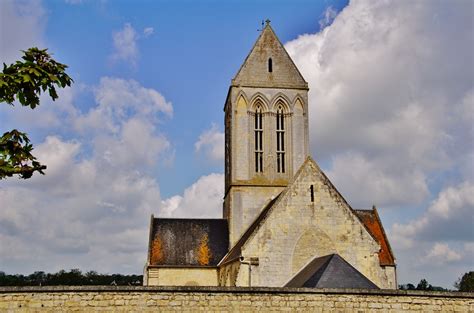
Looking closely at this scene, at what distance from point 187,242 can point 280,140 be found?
→ 7.61 m

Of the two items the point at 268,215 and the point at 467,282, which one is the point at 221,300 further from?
the point at 467,282

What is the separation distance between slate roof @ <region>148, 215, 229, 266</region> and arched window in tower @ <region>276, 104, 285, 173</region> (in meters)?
4.47

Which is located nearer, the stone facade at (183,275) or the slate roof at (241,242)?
the slate roof at (241,242)

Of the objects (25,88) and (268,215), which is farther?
(268,215)

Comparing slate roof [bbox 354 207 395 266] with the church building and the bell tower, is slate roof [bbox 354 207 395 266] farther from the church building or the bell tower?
the bell tower

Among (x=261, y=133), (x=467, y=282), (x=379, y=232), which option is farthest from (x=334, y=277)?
(x=467, y=282)

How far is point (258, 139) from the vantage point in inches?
1264

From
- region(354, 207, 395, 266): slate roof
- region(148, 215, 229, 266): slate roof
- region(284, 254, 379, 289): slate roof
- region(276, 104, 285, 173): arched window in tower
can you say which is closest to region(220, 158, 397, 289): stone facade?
region(284, 254, 379, 289): slate roof

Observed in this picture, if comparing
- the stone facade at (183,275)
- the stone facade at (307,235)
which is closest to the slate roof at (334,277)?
the stone facade at (307,235)

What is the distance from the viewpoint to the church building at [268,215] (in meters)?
23.0

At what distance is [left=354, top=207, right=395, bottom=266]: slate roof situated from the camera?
1158 inches

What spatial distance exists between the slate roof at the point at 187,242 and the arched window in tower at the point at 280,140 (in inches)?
176

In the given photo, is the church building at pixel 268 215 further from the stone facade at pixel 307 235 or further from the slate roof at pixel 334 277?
the slate roof at pixel 334 277

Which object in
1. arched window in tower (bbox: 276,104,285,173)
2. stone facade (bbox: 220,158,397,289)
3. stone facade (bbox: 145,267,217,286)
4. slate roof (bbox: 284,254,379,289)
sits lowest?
slate roof (bbox: 284,254,379,289)
